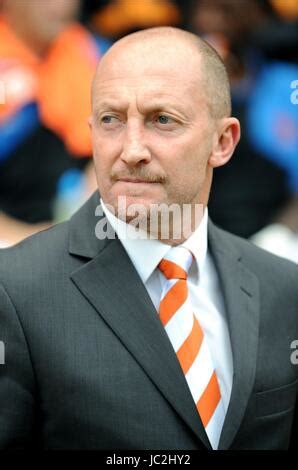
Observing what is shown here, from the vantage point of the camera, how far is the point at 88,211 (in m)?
1.83

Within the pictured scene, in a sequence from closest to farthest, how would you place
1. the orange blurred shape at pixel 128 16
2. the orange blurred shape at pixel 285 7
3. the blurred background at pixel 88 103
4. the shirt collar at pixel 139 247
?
the shirt collar at pixel 139 247 → the blurred background at pixel 88 103 → the orange blurred shape at pixel 128 16 → the orange blurred shape at pixel 285 7

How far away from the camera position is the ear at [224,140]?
1.86 meters

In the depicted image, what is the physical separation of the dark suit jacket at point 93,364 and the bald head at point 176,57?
37 cm

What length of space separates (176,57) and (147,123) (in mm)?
159

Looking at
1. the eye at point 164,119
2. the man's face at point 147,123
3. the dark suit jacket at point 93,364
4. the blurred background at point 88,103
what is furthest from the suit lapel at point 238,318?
the blurred background at point 88,103

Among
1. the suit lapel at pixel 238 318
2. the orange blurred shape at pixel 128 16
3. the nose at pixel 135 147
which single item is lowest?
the orange blurred shape at pixel 128 16

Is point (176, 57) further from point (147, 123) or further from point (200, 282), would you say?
point (200, 282)

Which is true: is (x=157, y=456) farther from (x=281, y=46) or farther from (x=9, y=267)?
(x=281, y=46)

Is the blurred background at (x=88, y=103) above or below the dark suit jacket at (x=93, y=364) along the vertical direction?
below

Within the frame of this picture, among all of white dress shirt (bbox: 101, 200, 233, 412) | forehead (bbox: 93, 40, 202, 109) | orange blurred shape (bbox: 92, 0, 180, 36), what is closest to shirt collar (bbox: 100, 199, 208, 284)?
white dress shirt (bbox: 101, 200, 233, 412)

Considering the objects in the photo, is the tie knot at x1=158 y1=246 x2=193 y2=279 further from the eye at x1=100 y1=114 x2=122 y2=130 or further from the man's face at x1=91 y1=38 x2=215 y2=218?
the eye at x1=100 y1=114 x2=122 y2=130

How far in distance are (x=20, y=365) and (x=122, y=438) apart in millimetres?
252

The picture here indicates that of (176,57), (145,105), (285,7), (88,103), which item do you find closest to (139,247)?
(145,105)

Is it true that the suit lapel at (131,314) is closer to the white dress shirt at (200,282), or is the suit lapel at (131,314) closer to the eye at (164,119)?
the white dress shirt at (200,282)
